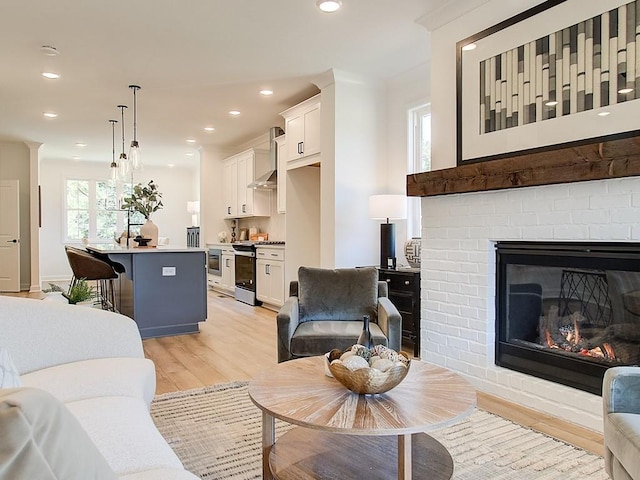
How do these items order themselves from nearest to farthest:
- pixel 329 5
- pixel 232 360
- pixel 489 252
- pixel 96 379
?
1. pixel 96 379
2. pixel 489 252
3. pixel 329 5
4. pixel 232 360

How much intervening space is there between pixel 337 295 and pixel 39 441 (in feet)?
9.20

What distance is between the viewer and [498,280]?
2.97 m

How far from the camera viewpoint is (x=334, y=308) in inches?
129

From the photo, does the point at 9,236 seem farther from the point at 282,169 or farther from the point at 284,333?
the point at 284,333

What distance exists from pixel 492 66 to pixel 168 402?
115 inches

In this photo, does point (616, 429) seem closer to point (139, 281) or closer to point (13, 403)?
point (13, 403)

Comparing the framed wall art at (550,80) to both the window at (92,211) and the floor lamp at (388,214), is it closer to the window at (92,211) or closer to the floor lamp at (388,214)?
the floor lamp at (388,214)

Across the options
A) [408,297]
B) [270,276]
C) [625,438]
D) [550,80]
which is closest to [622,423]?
[625,438]

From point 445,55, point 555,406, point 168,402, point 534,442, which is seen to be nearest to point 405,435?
point 534,442

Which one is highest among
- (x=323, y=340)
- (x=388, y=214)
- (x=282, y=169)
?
(x=282, y=169)

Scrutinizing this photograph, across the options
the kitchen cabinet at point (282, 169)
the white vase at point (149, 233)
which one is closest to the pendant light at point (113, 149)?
the white vase at point (149, 233)

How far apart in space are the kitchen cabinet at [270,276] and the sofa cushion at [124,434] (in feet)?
13.7

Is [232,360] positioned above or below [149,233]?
below

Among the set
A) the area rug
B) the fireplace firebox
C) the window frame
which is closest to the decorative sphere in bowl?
the area rug
